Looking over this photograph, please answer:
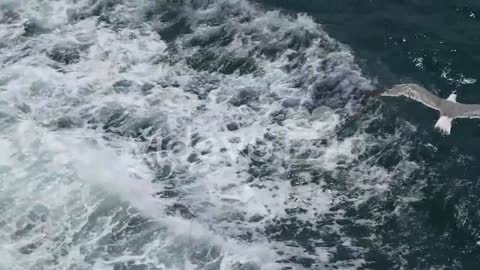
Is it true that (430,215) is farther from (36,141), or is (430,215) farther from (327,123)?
(36,141)

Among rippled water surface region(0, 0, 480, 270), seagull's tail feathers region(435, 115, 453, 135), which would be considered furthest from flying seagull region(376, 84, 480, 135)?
rippled water surface region(0, 0, 480, 270)

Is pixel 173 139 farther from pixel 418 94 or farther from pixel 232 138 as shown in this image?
pixel 418 94

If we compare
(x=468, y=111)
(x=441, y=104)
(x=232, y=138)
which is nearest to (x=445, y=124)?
(x=441, y=104)

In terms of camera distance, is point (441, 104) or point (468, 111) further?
point (441, 104)

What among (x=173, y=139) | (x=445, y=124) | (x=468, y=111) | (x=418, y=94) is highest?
(x=418, y=94)

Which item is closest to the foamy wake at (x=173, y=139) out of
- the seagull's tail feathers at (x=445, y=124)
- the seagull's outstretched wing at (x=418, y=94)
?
the seagull's outstretched wing at (x=418, y=94)

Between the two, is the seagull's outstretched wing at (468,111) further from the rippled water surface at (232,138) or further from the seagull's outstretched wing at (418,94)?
the seagull's outstretched wing at (418,94)

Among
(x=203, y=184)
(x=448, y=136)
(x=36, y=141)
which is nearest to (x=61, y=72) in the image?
(x=36, y=141)

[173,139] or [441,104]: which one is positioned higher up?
[441,104]
